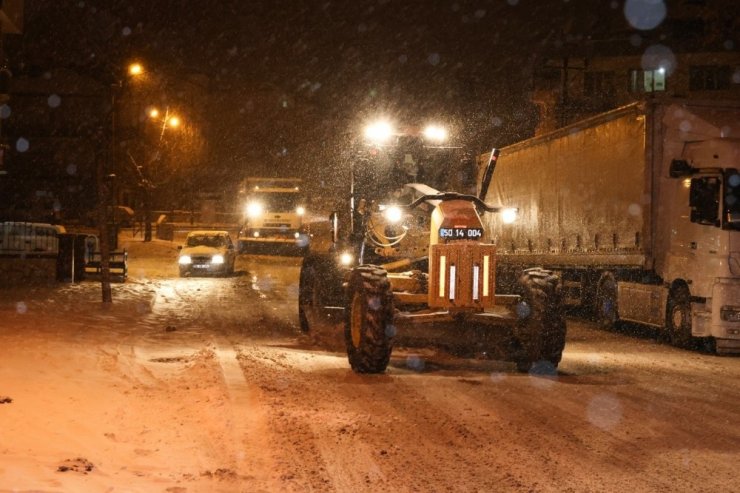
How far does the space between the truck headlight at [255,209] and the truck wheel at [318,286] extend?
2246 centimetres

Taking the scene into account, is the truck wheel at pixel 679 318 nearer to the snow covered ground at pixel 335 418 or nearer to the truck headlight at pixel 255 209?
the snow covered ground at pixel 335 418

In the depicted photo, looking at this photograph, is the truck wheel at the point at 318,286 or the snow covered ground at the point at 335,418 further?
the truck wheel at the point at 318,286

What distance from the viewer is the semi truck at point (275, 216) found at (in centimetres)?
3881

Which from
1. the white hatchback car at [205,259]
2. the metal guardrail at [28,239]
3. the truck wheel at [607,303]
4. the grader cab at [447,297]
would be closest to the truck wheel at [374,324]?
the grader cab at [447,297]

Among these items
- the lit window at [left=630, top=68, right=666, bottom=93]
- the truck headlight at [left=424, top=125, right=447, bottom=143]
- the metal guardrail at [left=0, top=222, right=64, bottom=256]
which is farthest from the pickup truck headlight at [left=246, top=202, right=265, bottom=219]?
the lit window at [left=630, top=68, right=666, bottom=93]

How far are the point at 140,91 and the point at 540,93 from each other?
2696 cm

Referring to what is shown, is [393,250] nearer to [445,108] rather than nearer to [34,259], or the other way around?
[34,259]

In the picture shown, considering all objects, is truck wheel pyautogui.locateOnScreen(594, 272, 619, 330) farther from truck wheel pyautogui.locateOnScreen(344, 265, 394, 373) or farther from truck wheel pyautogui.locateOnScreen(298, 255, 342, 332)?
truck wheel pyautogui.locateOnScreen(344, 265, 394, 373)

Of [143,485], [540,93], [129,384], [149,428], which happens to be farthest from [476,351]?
[540,93]

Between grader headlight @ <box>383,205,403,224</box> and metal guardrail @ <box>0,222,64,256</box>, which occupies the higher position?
grader headlight @ <box>383,205,403,224</box>

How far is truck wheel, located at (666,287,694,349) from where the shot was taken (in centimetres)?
1648

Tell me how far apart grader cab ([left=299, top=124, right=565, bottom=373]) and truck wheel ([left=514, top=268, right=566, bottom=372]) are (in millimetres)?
14

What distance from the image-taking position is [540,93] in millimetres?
50438

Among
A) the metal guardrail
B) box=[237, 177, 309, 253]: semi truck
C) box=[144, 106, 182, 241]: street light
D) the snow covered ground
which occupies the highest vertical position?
box=[144, 106, 182, 241]: street light
